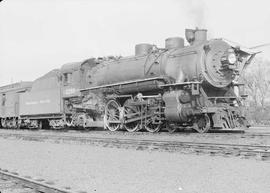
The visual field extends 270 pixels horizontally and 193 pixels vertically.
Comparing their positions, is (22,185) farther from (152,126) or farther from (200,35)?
(200,35)

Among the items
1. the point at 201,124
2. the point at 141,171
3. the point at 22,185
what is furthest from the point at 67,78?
the point at 22,185

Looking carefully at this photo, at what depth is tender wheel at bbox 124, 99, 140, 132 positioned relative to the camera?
16.0 m

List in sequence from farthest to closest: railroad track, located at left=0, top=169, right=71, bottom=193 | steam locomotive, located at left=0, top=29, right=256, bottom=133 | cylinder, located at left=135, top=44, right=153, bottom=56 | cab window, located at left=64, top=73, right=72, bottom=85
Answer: cab window, located at left=64, top=73, right=72, bottom=85, cylinder, located at left=135, top=44, right=153, bottom=56, steam locomotive, located at left=0, top=29, right=256, bottom=133, railroad track, located at left=0, top=169, right=71, bottom=193

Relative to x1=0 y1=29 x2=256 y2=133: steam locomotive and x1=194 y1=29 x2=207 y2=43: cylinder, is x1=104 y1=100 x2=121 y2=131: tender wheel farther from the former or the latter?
x1=194 y1=29 x2=207 y2=43: cylinder

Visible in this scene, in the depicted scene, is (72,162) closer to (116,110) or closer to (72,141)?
(72,141)

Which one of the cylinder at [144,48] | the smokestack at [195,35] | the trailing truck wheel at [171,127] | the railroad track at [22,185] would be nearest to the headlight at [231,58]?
the smokestack at [195,35]

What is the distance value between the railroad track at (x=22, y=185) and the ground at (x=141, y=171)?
396 millimetres

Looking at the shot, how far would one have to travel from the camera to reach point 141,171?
23.3ft

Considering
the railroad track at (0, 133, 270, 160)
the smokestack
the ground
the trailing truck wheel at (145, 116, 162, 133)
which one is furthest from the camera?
the trailing truck wheel at (145, 116, 162, 133)

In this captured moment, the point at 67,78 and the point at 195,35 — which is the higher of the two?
the point at 195,35

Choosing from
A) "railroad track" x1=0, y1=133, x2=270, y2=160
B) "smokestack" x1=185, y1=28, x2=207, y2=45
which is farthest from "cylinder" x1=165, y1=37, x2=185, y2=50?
"railroad track" x1=0, y1=133, x2=270, y2=160

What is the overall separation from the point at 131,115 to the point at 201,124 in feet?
9.82

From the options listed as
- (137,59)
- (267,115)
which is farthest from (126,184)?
(267,115)

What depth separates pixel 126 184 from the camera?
5.97 metres
